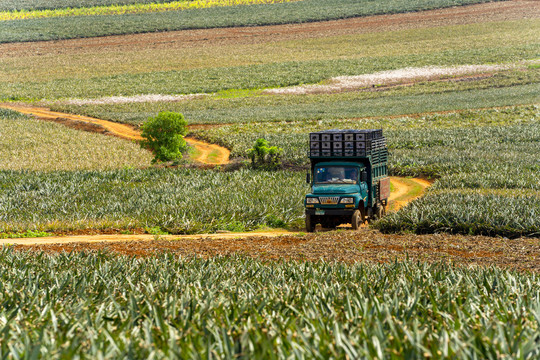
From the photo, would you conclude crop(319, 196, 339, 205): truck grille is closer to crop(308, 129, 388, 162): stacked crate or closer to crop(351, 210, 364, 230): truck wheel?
crop(351, 210, 364, 230): truck wheel

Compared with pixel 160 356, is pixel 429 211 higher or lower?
lower

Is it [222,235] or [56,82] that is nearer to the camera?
[222,235]

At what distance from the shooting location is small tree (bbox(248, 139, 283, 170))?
32.1 m

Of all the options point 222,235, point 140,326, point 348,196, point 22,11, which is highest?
point 22,11

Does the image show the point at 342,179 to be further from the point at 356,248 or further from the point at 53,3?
the point at 53,3

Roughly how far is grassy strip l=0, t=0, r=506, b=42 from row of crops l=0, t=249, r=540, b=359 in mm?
117884

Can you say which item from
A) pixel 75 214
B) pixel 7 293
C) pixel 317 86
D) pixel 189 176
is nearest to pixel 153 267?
pixel 7 293

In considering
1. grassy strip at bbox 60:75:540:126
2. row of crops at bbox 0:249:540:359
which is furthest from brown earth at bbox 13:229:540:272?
grassy strip at bbox 60:75:540:126

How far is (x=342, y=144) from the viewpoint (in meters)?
19.8

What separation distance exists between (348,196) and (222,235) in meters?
4.16

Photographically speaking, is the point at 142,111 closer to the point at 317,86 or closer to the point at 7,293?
the point at 317,86

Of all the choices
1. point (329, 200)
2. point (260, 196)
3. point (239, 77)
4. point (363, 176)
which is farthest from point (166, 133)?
point (239, 77)

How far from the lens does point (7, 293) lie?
717 cm

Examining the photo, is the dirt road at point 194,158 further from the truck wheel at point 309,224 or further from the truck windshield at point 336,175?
the truck windshield at point 336,175
